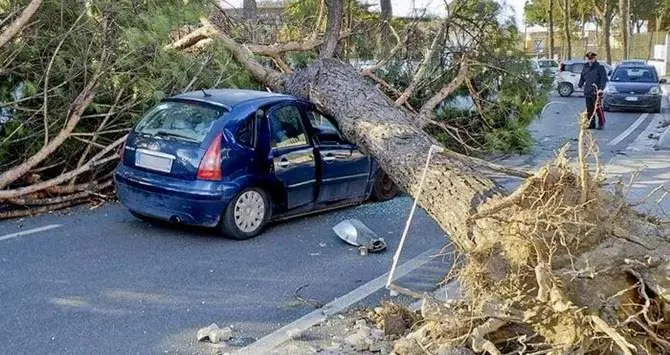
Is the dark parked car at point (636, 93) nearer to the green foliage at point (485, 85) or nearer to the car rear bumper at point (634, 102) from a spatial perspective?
the car rear bumper at point (634, 102)

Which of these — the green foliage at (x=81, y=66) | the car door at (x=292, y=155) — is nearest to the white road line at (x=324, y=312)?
the car door at (x=292, y=155)

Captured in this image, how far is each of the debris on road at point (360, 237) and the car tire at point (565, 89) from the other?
26075mm

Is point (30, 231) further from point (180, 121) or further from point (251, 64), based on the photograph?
point (251, 64)

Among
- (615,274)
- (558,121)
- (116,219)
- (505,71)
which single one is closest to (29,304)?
(116,219)

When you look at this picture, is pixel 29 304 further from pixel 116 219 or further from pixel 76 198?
pixel 76 198

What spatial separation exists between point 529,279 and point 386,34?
929cm

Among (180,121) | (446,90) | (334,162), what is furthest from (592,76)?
(180,121)

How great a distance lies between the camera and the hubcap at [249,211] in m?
7.21

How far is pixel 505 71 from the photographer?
12.0 metres

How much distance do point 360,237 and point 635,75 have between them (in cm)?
2025

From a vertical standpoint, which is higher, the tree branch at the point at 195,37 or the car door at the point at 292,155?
the tree branch at the point at 195,37

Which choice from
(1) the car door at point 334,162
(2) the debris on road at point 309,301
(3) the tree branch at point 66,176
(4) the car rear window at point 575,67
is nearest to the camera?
(2) the debris on road at point 309,301

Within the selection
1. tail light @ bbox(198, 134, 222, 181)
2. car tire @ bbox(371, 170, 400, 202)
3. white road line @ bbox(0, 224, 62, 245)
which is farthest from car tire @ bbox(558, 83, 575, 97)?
white road line @ bbox(0, 224, 62, 245)

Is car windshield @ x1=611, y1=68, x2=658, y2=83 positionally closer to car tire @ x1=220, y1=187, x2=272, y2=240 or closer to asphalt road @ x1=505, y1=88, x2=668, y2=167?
asphalt road @ x1=505, y1=88, x2=668, y2=167
